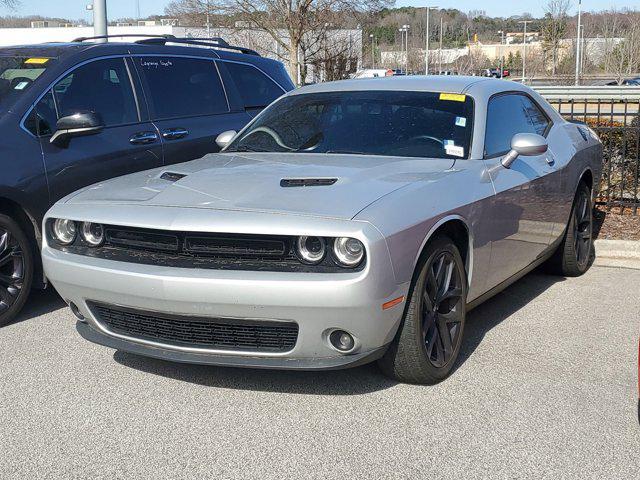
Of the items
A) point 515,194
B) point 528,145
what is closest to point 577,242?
point 515,194

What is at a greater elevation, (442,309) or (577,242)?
(442,309)

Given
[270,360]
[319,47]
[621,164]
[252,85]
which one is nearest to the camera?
[270,360]

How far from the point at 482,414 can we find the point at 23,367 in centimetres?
249

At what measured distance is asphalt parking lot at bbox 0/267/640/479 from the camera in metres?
3.41

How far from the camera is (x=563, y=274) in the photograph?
6664 mm

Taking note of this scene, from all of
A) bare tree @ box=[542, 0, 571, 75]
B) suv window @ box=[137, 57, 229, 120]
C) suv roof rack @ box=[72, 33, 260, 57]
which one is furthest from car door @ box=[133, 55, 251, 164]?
bare tree @ box=[542, 0, 571, 75]

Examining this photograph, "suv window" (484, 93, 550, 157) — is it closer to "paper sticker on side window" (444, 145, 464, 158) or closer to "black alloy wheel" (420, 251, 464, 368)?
"paper sticker on side window" (444, 145, 464, 158)

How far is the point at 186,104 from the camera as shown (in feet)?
22.8

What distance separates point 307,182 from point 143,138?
257 centimetres

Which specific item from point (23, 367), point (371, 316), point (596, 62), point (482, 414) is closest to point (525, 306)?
point (482, 414)

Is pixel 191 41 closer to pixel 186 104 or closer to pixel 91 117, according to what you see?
pixel 186 104

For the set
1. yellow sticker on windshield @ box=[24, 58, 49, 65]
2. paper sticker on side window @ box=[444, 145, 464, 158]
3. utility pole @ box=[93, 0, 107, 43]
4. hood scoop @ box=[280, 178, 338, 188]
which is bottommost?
hood scoop @ box=[280, 178, 338, 188]

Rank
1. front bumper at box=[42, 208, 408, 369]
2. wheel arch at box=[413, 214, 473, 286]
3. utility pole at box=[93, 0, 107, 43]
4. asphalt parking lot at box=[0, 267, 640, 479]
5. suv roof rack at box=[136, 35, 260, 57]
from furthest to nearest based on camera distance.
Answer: utility pole at box=[93, 0, 107, 43]
suv roof rack at box=[136, 35, 260, 57]
wheel arch at box=[413, 214, 473, 286]
front bumper at box=[42, 208, 408, 369]
asphalt parking lot at box=[0, 267, 640, 479]

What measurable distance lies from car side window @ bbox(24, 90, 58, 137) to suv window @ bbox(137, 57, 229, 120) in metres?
0.97
